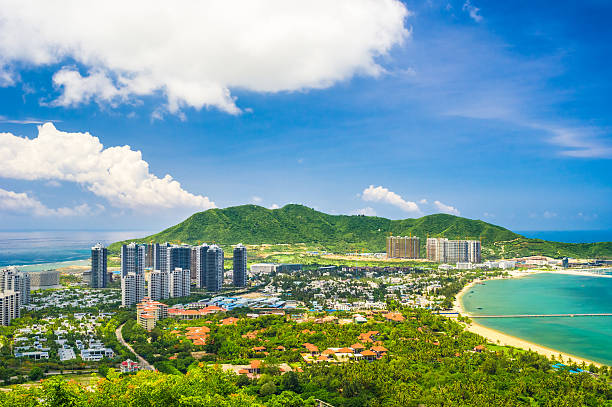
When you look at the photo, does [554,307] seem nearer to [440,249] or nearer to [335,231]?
[440,249]

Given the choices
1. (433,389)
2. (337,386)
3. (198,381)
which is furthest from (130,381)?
(433,389)

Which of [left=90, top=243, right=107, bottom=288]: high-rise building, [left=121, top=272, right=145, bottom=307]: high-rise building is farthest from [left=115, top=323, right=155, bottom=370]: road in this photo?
[left=90, top=243, right=107, bottom=288]: high-rise building

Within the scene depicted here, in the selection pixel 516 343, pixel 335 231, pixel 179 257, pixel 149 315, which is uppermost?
pixel 335 231

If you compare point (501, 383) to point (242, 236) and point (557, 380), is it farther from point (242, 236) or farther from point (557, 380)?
point (242, 236)

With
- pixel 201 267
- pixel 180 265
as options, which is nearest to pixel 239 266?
pixel 201 267

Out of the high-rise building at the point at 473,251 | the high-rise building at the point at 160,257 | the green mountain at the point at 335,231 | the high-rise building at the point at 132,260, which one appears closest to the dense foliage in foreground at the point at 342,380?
the high-rise building at the point at 132,260

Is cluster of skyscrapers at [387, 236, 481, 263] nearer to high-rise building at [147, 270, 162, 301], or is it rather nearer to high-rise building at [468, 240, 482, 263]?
high-rise building at [468, 240, 482, 263]

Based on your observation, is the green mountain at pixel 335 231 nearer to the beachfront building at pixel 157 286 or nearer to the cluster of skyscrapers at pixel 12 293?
the cluster of skyscrapers at pixel 12 293

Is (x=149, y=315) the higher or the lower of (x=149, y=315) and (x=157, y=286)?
the lower
